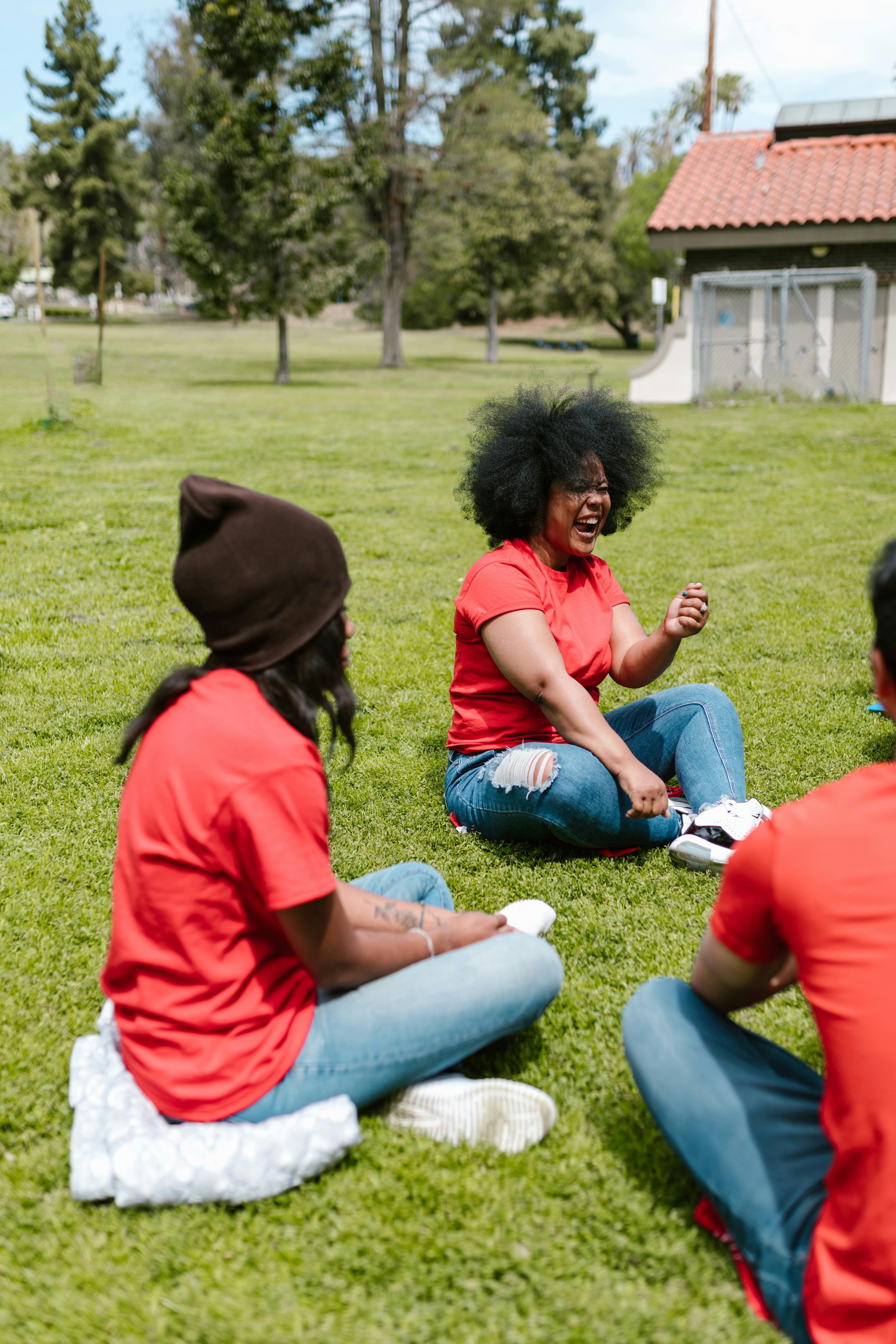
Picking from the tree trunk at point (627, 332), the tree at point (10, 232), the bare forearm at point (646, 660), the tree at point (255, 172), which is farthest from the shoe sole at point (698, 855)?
the tree trunk at point (627, 332)

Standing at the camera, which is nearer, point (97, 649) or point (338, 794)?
point (338, 794)

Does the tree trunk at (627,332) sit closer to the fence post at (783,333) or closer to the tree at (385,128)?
the tree at (385,128)

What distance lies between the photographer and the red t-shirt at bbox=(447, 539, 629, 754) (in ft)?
11.9

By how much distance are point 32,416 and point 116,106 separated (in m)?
54.6

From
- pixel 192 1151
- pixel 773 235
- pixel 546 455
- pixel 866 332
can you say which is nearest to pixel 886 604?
pixel 192 1151

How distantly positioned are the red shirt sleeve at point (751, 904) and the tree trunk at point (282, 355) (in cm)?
2517

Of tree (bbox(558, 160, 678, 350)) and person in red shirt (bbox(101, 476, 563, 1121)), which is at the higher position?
tree (bbox(558, 160, 678, 350))

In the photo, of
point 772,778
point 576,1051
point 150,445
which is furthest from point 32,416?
point 576,1051

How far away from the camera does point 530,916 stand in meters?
3.09

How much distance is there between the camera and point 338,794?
14.0 feet

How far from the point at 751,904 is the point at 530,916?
4.47ft

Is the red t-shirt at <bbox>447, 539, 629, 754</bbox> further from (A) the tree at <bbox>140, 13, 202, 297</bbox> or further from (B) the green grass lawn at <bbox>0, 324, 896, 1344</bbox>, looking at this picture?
(A) the tree at <bbox>140, 13, 202, 297</bbox>

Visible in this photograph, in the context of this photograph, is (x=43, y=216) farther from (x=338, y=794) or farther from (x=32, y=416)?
(x=338, y=794)

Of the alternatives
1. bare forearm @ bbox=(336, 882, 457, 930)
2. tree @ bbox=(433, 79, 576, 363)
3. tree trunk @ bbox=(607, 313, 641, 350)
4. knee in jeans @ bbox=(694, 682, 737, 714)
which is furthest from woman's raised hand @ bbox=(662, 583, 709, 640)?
tree trunk @ bbox=(607, 313, 641, 350)
